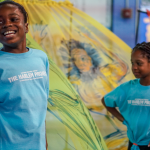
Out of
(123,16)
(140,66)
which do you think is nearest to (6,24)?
(140,66)

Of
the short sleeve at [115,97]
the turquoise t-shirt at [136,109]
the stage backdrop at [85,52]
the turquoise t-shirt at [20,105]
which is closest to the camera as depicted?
the turquoise t-shirt at [20,105]

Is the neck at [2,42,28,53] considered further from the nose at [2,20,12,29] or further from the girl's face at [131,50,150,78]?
the girl's face at [131,50,150,78]

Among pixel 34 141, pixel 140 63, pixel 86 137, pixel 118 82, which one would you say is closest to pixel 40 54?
pixel 34 141

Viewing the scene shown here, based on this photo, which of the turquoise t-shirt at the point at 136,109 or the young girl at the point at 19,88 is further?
the turquoise t-shirt at the point at 136,109

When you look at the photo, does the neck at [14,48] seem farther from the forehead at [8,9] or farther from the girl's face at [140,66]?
the girl's face at [140,66]

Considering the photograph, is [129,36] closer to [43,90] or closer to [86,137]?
[86,137]

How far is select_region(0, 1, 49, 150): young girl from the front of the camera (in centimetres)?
80

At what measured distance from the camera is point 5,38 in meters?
0.89

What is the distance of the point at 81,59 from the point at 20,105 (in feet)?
4.34

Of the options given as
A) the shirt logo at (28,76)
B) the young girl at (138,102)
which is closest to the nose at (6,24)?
the shirt logo at (28,76)

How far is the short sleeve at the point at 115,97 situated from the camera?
1.47 metres

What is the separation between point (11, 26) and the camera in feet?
2.93

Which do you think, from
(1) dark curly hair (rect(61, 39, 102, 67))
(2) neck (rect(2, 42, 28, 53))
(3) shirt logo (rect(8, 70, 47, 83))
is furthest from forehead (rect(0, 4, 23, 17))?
(1) dark curly hair (rect(61, 39, 102, 67))

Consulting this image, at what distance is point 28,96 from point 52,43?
48.7 inches
